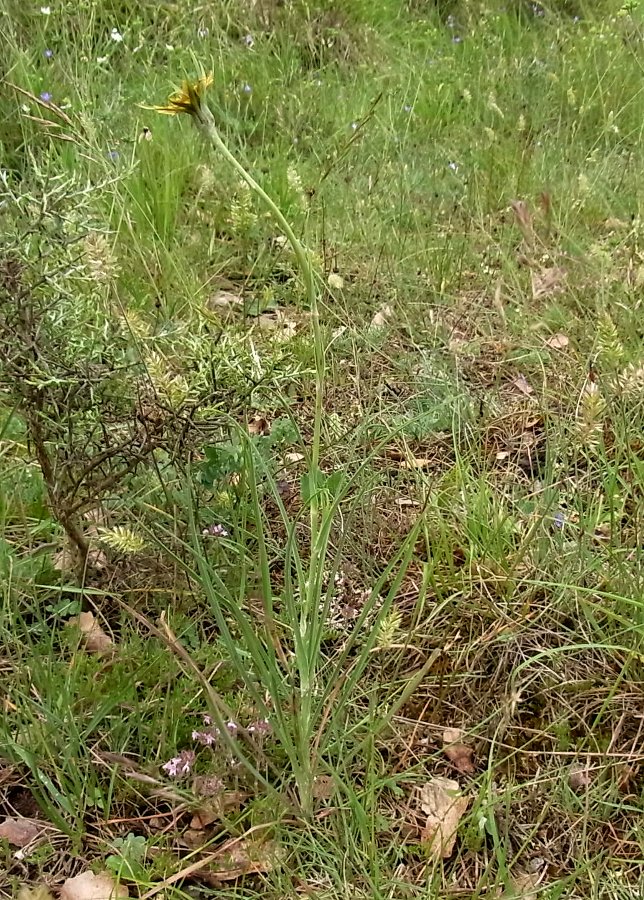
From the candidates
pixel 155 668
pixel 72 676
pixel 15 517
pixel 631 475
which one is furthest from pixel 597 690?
pixel 15 517

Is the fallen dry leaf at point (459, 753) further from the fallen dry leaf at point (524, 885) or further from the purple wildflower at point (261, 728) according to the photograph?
the purple wildflower at point (261, 728)

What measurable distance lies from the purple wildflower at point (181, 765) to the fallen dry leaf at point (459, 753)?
41cm

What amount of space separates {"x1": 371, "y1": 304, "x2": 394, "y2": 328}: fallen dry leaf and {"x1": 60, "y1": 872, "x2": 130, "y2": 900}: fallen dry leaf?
59.1 inches

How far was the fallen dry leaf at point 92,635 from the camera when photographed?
1.44m

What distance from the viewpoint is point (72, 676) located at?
131 centimetres

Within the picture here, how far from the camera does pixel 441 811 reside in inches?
49.3

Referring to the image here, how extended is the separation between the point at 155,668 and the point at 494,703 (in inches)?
23.2

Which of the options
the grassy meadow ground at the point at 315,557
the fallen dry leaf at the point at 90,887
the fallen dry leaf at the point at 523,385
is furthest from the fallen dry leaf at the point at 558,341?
the fallen dry leaf at the point at 90,887

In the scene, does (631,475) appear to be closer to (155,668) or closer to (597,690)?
(597,690)

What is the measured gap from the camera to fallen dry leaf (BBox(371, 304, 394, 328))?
2.21m

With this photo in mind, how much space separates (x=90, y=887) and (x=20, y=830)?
0.15m

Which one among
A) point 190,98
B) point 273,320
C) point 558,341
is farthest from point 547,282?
point 190,98

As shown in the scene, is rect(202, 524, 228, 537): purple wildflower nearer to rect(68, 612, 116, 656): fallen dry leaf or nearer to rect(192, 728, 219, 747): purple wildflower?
rect(68, 612, 116, 656): fallen dry leaf

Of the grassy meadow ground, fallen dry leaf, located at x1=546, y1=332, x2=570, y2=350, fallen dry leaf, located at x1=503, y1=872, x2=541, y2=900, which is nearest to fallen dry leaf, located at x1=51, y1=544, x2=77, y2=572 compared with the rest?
the grassy meadow ground
